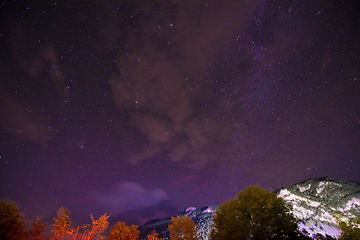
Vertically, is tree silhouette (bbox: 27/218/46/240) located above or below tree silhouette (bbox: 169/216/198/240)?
above

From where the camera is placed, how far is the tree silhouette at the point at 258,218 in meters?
24.0

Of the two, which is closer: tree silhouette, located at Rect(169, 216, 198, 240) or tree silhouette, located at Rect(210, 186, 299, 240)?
tree silhouette, located at Rect(210, 186, 299, 240)

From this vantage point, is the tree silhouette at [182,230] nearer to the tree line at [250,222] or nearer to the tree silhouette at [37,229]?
the tree line at [250,222]

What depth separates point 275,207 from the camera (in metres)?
25.4

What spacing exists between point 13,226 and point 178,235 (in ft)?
109

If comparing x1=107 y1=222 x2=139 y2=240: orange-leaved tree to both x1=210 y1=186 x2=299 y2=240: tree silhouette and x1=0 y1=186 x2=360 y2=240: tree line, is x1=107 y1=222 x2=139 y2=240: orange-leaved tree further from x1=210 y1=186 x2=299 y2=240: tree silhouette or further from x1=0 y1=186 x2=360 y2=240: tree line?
x1=210 y1=186 x2=299 y2=240: tree silhouette


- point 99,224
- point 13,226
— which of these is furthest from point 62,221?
point 13,226

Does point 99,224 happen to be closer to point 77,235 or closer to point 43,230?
point 77,235

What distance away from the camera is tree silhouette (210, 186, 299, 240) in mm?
23953

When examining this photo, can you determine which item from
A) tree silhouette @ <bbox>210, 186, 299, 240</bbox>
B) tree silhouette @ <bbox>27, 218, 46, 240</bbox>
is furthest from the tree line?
tree silhouette @ <bbox>27, 218, 46, 240</bbox>

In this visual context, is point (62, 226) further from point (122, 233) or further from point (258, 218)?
point (258, 218)

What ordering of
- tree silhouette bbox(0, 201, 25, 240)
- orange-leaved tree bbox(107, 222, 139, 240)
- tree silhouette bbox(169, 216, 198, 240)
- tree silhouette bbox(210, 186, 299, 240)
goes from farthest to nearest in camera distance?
orange-leaved tree bbox(107, 222, 139, 240)
tree silhouette bbox(169, 216, 198, 240)
tree silhouette bbox(0, 201, 25, 240)
tree silhouette bbox(210, 186, 299, 240)

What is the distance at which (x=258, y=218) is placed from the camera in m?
24.9

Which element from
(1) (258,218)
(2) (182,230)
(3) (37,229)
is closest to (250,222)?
(1) (258,218)
